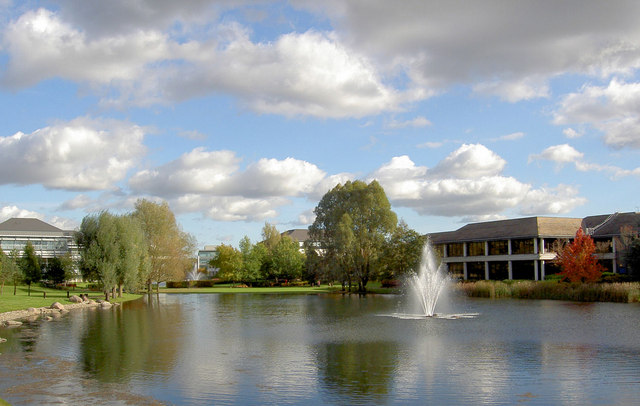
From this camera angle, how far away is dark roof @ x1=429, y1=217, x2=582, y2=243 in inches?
2869

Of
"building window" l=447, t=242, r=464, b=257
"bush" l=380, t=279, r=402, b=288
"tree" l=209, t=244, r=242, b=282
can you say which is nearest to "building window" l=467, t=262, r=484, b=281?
"building window" l=447, t=242, r=464, b=257

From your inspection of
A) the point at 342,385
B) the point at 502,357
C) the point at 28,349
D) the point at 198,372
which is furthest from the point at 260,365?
the point at 28,349

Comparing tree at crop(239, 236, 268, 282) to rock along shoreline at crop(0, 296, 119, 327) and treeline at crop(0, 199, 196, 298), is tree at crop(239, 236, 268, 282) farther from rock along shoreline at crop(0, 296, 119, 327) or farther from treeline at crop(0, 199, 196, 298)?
rock along shoreline at crop(0, 296, 119, 327)

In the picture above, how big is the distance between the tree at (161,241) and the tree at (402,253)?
25.3 meters

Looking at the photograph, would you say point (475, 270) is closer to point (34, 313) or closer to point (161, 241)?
point (161, 241)

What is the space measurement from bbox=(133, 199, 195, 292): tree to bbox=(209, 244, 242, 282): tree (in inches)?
828

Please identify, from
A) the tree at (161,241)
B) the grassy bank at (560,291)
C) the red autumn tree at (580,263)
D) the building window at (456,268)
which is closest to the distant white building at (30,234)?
the tree at (161,241)

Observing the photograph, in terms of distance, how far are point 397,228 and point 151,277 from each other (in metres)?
30.7

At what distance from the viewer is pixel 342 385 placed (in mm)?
15180

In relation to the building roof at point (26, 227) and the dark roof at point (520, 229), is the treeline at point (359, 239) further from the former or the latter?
the building roof at point (26, 227)

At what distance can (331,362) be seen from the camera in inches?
736

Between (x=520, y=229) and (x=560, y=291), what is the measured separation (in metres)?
27.2

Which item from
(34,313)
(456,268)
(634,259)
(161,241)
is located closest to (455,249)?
(456,268)

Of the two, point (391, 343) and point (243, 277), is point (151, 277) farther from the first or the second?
point (391, 343)
